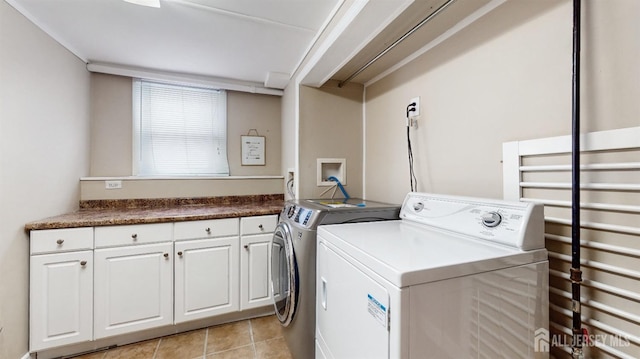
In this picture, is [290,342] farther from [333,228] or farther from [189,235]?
[189,235]

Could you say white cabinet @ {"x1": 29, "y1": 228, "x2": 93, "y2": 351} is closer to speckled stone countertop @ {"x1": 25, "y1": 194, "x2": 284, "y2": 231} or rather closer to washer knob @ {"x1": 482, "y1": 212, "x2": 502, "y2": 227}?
speckled stone countertop @ {"x1": 25, "y1": 194, "x2": 284, "y2": 231}

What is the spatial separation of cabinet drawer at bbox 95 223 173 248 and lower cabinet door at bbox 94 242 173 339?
0.13 ft

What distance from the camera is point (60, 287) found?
5.38 feet

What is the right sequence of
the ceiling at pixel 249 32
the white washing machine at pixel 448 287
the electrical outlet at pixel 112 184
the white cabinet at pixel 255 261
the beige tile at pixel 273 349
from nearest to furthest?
the white washing machine at pixel 448 287
the ceiling at pixel 249 32
the beige tile at pixel 273 349
the white cabinet at pixel 255 261
the electrical outlet at pixel 112 184

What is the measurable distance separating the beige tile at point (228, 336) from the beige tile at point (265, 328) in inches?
2.2

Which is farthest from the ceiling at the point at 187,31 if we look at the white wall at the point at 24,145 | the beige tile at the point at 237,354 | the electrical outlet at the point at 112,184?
the beige tile at the point at 237,354

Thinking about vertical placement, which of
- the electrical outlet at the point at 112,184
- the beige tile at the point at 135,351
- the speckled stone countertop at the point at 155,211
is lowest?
the beige tile at the point at 135,351

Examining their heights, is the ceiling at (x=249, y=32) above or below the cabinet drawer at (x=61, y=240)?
above

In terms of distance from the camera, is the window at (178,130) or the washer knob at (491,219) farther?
the window at (178,130)

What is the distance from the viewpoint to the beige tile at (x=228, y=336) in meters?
1.83

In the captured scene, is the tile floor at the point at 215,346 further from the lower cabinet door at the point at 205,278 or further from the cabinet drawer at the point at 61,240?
the cabinet drawer at the point at 61,240

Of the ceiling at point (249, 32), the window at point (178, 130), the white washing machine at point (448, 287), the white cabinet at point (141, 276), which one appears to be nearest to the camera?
the white washing machine at point (448, 287)

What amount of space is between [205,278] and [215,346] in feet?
1.60

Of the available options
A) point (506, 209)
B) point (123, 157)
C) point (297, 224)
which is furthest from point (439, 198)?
point (123, 157)
